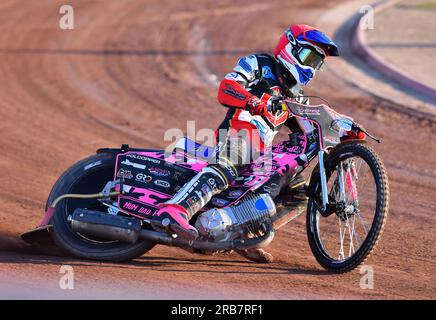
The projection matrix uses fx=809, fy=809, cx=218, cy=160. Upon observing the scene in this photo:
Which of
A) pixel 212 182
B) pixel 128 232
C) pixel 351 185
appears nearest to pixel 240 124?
pixel 212 182

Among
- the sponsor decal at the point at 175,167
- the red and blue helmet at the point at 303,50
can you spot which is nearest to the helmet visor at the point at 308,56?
the red and blue helmet at the point at 303,50

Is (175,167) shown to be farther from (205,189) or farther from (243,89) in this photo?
(243,89)

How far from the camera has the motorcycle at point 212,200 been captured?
6.55m

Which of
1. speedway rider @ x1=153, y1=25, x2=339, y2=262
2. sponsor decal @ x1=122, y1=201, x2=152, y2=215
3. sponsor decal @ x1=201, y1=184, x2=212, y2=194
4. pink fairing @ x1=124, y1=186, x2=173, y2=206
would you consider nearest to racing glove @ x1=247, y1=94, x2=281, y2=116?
speedway rider @ x1=153, y1=25, x2=339, y2=262

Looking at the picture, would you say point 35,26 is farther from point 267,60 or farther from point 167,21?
point 267,60

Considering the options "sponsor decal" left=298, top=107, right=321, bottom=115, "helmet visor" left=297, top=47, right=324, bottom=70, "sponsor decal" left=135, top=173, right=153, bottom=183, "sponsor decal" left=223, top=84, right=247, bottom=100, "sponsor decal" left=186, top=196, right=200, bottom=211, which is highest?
"helmet visor" left=297, top=47, right=324, bottom=70

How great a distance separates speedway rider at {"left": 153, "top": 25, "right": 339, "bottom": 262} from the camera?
652 cm

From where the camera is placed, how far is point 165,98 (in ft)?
42.1

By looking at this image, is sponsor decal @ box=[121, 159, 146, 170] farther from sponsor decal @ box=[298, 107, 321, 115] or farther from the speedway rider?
sponsor decal @ box=[298, 107, 321, 115]

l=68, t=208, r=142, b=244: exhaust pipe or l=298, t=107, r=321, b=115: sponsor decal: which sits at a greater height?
l=298, t=107, r=321, b=115: sponsor decal

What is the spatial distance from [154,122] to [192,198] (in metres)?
5.32

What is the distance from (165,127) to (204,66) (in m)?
3.34

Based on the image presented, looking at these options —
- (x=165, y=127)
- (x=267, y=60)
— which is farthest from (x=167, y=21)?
(x=267, y=60)

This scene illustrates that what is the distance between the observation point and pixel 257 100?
643cm
